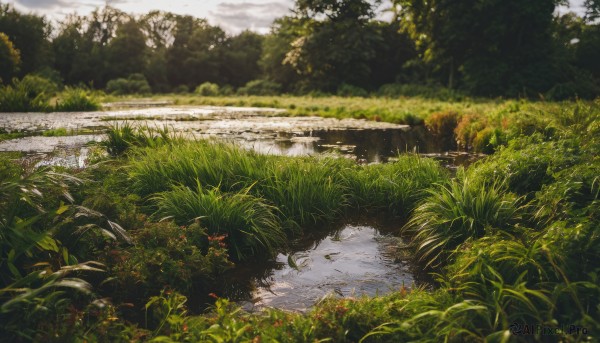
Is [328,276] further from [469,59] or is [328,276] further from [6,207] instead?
[469,59]

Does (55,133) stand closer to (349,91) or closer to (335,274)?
(335,274)

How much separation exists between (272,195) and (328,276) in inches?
53.8

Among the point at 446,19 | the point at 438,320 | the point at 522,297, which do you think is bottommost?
the point at 438,320

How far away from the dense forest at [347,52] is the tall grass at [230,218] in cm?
1568

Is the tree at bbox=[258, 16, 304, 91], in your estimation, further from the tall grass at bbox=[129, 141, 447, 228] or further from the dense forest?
the tall grass at bbox=[129, 141, 447, 228]

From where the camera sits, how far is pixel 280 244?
4.34 metres

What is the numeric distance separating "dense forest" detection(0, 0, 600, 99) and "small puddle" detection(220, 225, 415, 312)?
49.7ft

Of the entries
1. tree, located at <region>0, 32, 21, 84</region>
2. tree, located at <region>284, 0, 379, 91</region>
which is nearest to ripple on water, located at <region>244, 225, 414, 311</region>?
→ tree, located at <region>0, 32, 21, 84</region>

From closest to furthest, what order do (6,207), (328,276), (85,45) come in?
(6,207), (328,276), (85,45)

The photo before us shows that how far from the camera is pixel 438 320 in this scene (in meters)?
2.55

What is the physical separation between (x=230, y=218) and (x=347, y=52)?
32475 millimetres

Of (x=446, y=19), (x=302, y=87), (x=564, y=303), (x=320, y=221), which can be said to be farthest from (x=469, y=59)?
(x=564, y=303)

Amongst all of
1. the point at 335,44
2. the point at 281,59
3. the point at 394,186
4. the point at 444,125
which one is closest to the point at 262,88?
the point at 281,59

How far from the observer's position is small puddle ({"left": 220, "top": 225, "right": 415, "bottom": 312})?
3.33 meters
